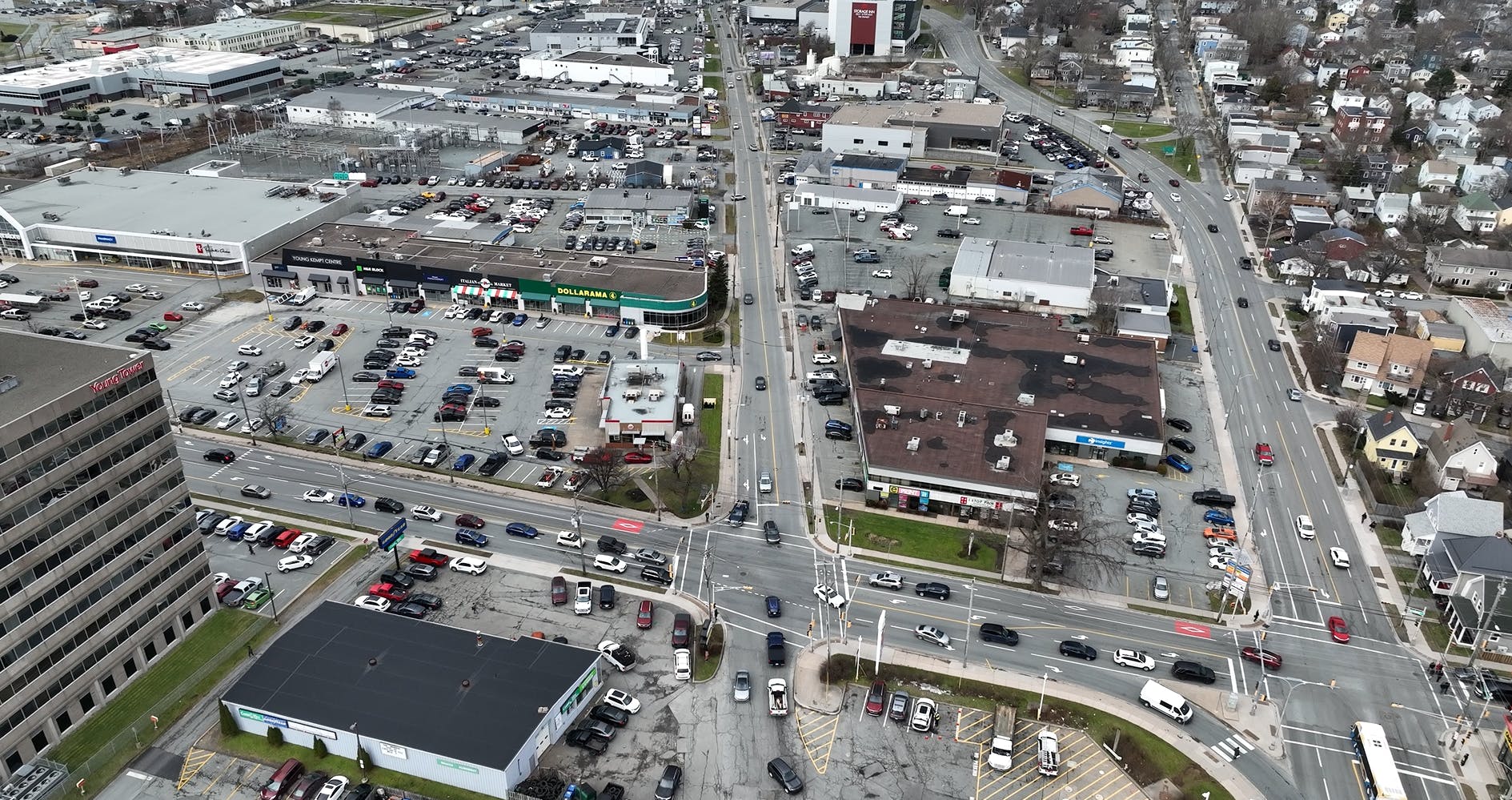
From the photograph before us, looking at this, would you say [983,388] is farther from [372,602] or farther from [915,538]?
[372,602]

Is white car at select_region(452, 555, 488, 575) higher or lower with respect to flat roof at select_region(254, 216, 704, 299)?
lower

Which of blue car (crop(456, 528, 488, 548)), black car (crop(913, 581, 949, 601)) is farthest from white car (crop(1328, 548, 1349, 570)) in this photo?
blue car (crop(456, 528, 488, 548))

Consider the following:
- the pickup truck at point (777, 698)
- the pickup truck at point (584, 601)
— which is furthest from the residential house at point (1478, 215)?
the pickup truck at point (584, 601)

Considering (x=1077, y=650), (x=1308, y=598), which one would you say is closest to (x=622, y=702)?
(x=1077, y=650)

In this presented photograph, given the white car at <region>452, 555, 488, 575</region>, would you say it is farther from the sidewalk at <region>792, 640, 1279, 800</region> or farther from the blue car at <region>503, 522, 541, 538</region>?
the sidewalk at <region>792, 640, 1279, 800</region>

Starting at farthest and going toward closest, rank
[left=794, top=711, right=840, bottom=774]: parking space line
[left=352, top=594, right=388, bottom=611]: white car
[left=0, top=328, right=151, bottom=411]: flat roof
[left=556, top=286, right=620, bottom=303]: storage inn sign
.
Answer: [left=556, top=286, right=620, bottom=303]: storage inn sign
[left=352, top=594, right=388, bottom=611]: white car
[left=794, top=711, right=840, bottom=774]: parking space line
[left=0, top=328, right=151, bottom=411]: flat roof

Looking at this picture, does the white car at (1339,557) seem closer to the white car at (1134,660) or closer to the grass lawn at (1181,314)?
the white car at (1134,660)

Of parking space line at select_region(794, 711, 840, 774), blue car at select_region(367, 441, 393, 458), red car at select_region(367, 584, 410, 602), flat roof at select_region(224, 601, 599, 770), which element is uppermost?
flat roof at select_region(224, 601, 599, 770)

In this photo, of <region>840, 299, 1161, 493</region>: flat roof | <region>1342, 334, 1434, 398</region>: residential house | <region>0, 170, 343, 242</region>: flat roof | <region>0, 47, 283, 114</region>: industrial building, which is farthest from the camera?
<region>0, 47, 283, 114</region>: industrial building
